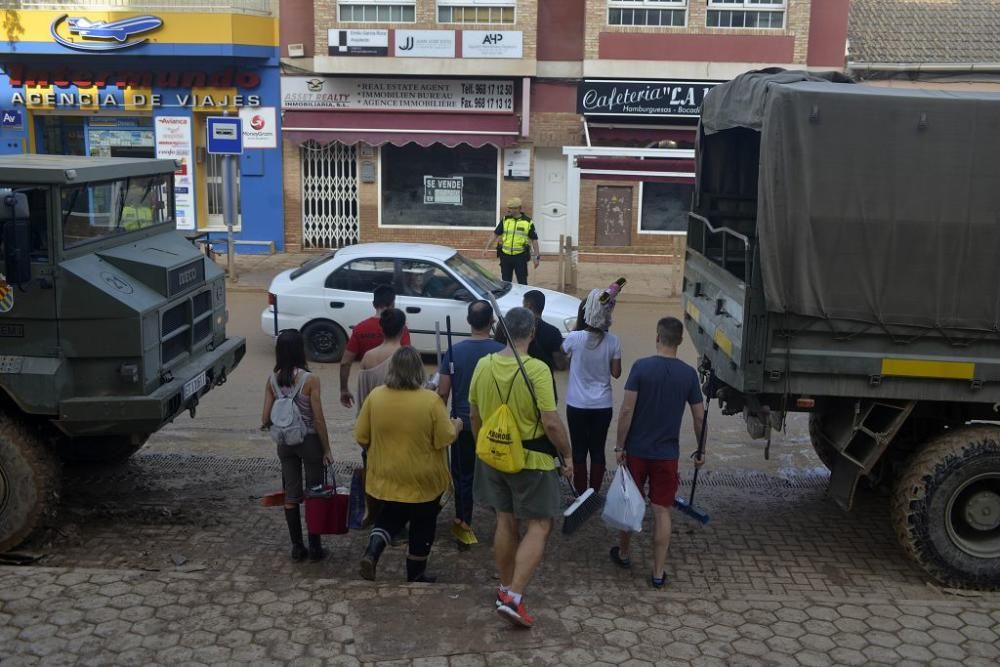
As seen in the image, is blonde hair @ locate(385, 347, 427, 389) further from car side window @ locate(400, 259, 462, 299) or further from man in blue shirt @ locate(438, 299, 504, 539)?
car side window @ locate(400, 259, 462, 299)

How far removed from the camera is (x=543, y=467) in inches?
217

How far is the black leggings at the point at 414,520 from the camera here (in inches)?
232

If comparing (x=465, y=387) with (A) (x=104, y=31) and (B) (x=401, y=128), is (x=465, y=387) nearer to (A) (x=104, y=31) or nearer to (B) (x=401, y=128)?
(B) (x=401, y=128)

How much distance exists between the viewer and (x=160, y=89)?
69.2 ft

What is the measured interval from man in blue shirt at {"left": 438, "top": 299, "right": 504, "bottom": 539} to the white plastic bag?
0.98 metres

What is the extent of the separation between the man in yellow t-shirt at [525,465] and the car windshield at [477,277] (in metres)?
6.17

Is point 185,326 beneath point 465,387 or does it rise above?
above

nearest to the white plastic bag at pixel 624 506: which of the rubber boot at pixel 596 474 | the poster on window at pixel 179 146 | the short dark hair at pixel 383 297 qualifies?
the rubber boot at pixel 596 474

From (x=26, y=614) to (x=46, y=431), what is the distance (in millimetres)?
1617

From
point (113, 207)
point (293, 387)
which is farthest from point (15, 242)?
point (293, 387)

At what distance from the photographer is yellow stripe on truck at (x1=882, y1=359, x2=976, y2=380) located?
6.08m

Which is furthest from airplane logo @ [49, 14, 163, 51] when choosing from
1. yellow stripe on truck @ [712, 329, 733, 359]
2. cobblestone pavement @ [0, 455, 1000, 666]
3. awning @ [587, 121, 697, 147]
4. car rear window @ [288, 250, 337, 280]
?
yellow stripe on truck @ [712, 329, 733, 359]

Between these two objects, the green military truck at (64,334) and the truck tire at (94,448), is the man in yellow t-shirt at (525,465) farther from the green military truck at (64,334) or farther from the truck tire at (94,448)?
the truck tire at (94,448)

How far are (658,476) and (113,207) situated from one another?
13.6 feet
